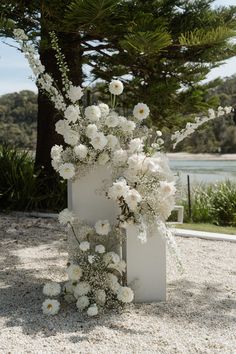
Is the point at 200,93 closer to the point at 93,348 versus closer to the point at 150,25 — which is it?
the point at 150,25

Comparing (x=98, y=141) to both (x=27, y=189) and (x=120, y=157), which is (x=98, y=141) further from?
(x=27, y=189)

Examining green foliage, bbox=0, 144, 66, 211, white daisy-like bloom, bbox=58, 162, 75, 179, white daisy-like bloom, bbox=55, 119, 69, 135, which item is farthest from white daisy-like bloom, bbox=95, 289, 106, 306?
green foliage, bbox=0, 144, 66, 211

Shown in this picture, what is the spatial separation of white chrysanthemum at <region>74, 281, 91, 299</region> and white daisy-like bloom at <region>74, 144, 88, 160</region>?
707 mm

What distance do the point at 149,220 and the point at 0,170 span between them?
4174mm

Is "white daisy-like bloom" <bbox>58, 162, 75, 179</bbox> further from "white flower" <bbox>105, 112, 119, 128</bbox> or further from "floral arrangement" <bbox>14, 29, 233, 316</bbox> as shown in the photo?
"white flower" <bbox>105, 112, 119, 128</bbox>

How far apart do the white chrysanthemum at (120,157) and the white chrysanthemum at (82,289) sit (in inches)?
27.5

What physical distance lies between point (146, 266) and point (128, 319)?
0.36 m

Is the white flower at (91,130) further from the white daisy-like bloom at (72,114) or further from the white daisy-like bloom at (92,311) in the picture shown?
the white daisy-like bloom at (92,311)

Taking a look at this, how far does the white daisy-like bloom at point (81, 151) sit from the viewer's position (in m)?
2.83

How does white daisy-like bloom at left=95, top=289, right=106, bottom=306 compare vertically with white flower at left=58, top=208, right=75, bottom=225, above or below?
below

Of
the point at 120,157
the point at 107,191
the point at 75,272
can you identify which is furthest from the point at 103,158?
the point at 75,272

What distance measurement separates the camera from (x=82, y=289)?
2852 mm

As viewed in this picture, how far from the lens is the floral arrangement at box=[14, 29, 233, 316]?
281cm

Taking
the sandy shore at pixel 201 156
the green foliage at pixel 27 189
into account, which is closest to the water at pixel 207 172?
the sandy shore at pixel 201 156
